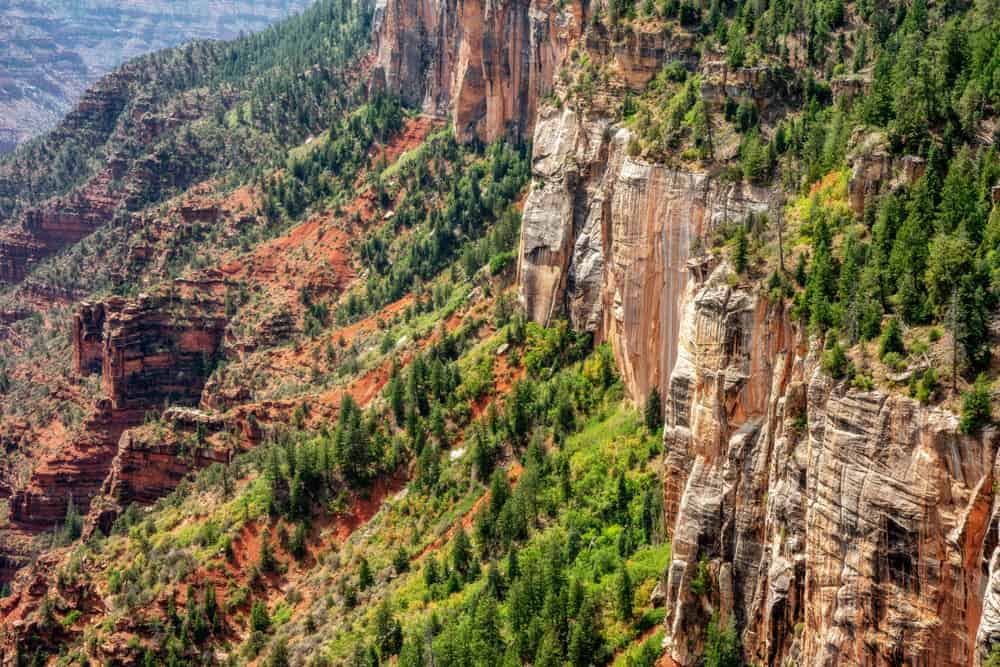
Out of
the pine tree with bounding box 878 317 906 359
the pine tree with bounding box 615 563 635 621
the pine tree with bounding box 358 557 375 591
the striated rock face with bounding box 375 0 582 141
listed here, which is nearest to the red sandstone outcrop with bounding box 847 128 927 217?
the pine tree with bounding box 878 317 906 359

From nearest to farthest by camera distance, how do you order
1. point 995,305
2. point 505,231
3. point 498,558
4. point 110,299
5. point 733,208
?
point 995,305 < point 733,208 < point 498,558 < point 505,231 < point 110,299

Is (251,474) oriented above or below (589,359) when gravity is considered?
below

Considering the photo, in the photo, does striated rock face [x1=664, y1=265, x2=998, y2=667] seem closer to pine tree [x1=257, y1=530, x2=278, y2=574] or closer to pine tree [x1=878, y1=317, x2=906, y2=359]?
pine tree [x1=878, y1=317, x2=906, y2=359]

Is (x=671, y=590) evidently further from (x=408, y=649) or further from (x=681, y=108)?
(x=681, y=108)

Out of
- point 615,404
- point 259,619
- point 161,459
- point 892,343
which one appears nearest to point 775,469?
point 892,343

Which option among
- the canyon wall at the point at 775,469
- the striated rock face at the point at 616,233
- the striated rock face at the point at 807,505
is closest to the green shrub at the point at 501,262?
the striated rock face at the point at 616,233

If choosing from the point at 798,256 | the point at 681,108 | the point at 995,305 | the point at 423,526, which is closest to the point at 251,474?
the point at 423,526
